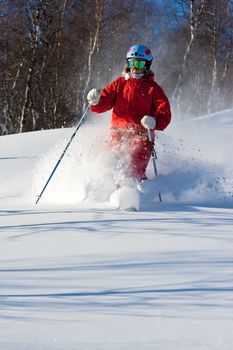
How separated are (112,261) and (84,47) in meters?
20.0

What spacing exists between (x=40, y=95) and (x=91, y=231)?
706 inches

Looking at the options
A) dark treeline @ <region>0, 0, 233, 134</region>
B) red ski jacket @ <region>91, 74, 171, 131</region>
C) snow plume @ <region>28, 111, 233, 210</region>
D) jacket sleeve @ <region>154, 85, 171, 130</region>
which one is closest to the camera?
snow plume @ <region>28, 111, 233, 210</region>

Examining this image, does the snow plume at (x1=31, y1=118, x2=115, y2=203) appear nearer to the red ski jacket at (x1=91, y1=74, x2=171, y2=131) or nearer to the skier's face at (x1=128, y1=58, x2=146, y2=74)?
the red ski jacket at (x1=91, y1=74, x2=171, y2=131)

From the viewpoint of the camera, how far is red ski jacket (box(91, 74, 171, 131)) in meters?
5.46

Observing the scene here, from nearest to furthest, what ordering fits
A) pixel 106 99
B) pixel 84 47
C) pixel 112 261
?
pixel 112 261 < pixel 106 99 < pixel 84 47

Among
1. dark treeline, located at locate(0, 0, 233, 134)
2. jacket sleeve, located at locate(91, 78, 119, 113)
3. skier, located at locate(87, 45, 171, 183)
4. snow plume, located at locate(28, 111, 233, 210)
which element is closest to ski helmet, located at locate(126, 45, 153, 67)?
skier, located at locate(87, 45, 171, 183)

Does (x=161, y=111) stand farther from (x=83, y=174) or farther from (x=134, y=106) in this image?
(x=83, y=174)

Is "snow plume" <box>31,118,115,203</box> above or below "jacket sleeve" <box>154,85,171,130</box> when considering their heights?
below

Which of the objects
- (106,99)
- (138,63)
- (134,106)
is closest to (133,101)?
(134,106)

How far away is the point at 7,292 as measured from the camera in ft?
7.34

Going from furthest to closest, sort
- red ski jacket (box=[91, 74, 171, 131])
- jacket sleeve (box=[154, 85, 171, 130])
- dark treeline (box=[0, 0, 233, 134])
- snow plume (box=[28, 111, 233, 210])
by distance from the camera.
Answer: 1. dark treeline (box=[0, 0, 233, 134])
2. red ski jacket (box=[91, 74, 171, 131])
3. jacket sleeve (box=[154, 85, 171, 130])
4. snow plume (box=[28, 111, 233, 210])

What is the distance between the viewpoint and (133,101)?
550cm

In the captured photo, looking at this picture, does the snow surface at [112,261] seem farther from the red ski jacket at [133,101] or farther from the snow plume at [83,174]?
the red ski jacket at [133,101]

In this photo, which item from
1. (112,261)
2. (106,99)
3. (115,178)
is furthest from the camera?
(106,99)
